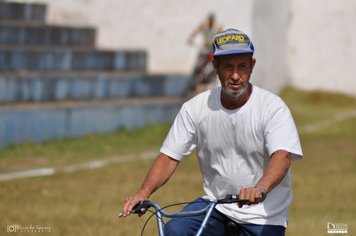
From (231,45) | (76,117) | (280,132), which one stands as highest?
(231,45)

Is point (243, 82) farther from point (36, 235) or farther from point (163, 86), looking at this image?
point (163, 86)

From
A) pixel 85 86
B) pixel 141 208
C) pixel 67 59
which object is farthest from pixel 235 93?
pixel 67 59

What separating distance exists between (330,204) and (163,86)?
343 inches

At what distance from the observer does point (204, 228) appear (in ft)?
19.2

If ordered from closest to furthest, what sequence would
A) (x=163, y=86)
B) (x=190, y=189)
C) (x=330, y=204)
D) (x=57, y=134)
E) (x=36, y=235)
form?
(x=36, y=235)
(x=330, y=204)
(x=190, y=189)
(x=57, y=134)
(x=163, y=86)

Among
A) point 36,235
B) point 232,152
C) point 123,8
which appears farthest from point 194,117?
point 123,8

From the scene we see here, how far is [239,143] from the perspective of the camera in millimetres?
6062

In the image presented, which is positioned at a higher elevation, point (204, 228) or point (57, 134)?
point (204, 228)

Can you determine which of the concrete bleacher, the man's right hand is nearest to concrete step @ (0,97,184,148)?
the concrete bleacher

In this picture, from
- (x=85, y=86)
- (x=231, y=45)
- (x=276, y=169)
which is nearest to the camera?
(x=276, y=169)

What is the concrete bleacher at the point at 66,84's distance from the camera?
16781 mm

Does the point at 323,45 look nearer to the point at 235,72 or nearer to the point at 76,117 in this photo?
the point at 76,117

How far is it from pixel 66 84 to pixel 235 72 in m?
12.4

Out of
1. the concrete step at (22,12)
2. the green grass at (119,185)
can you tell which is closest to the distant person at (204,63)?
the green grass at (119,185)
